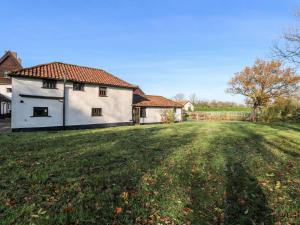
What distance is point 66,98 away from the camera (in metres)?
19.7

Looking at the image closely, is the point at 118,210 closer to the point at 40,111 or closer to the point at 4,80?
the point at 40,111

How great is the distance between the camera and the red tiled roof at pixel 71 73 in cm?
1809

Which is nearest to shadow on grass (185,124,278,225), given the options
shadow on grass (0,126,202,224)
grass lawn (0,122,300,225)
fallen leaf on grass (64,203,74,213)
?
grass lawn (0,122,300,225)

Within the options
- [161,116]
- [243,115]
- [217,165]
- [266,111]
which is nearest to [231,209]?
[217,165]

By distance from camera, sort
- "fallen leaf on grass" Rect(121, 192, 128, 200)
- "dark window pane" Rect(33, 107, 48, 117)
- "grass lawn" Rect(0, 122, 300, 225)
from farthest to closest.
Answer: "dark window pane" Rect(33, 107, 48, 117) → "fallen leaf on grass" Rect(121, 192, 128, 200) → "grass lawn" Rect(0, 122, 300, 225)

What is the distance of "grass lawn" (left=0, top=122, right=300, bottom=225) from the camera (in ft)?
12.6

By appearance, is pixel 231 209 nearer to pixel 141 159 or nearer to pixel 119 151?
pixel 141 159

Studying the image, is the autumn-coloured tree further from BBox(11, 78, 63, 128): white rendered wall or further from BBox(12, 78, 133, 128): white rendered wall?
BBox(11, 78, 63, 128): white rendered wall

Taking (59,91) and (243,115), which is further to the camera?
(243,115)

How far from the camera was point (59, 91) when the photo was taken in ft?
63.2

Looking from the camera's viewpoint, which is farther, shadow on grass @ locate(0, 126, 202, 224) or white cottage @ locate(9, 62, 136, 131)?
white cottage @ locate(9, 62, 136, 131)

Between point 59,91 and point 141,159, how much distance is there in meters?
14.6

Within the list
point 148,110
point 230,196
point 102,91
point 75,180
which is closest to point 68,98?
point 102,91

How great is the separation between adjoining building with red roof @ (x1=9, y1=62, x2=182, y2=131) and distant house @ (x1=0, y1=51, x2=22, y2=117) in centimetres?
1470
